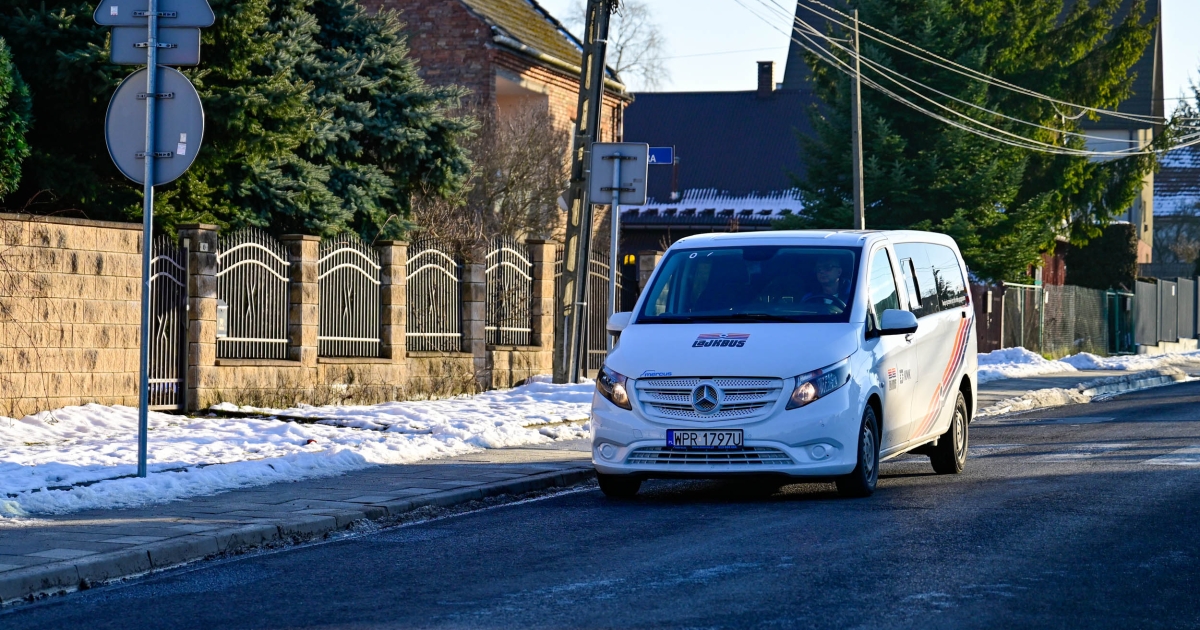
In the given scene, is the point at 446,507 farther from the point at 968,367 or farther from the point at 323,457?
the point at 968,367

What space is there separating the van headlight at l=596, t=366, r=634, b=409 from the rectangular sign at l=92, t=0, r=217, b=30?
373cm

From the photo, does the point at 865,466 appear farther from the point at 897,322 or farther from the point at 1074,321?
the point at 1074,321

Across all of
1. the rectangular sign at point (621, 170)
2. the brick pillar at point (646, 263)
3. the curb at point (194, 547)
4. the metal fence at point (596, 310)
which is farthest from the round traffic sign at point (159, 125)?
the metal fence at point (596, 310)

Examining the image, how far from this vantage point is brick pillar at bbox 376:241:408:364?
64.2ft

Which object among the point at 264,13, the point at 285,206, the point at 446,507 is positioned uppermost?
the point at 264,13

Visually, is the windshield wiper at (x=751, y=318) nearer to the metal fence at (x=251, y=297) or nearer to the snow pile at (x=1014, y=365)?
the metal fence at (x=251, y=297)

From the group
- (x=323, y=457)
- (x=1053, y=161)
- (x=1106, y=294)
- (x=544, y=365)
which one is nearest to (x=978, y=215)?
(x=1053, y=161)

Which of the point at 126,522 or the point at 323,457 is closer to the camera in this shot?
the point at 126,522

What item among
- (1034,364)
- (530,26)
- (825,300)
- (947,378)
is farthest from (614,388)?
(530,26)

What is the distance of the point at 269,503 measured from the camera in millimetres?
10617

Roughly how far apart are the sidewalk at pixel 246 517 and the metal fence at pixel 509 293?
7.17m

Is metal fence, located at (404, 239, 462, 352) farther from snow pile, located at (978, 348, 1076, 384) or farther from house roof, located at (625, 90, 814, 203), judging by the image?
house roof, located at (625, 90, 814, 203)

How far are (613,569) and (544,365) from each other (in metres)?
14.9

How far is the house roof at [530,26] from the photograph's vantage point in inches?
1417
